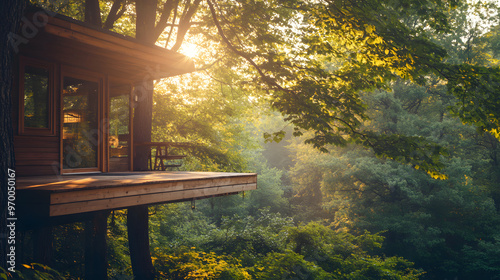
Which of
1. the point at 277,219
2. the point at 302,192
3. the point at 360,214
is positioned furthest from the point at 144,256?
the point at 302,192

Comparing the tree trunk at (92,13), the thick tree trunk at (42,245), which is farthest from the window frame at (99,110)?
the tree trunk at (92,13)

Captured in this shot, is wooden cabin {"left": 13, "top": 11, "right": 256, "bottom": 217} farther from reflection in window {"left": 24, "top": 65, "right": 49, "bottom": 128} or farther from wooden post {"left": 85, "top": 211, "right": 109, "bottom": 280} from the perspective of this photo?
wooden post {"left": 85, "top": 211, "right": 109, "bottom": 280}

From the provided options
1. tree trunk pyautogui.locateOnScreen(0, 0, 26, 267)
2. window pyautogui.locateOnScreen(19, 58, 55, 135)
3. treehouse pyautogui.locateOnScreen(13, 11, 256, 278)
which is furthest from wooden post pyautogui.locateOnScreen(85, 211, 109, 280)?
tree trunk pyautogui.locateOnScreen(0, 0, 26, 267)

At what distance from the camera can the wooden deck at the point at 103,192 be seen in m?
3.92

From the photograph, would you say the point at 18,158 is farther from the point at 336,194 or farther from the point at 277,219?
the point at 336,194

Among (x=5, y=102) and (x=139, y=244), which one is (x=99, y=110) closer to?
(x=139, y=244)

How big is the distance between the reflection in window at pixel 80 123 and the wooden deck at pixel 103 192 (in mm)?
2180

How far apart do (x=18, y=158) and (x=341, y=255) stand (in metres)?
9.74

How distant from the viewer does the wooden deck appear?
3921mm

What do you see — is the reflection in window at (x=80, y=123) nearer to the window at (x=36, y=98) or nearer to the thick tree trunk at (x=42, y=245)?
the window at (x=36, y=98)

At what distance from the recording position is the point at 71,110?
718cm

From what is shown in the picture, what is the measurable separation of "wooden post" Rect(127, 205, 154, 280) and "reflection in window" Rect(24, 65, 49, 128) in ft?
9.78

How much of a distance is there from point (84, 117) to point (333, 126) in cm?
1097

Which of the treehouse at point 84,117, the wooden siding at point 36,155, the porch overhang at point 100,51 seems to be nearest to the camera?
the treehouse at point 84,117
